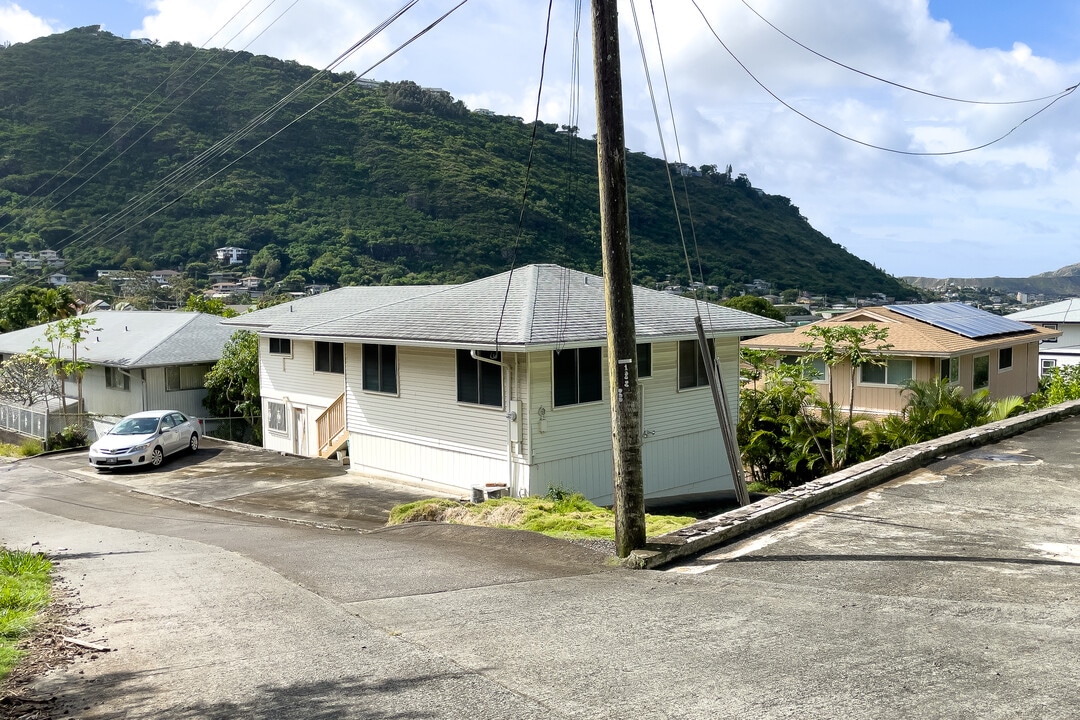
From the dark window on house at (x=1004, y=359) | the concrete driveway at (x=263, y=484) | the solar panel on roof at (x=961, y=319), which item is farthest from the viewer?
the dark window on house at (x=1004, y=359)

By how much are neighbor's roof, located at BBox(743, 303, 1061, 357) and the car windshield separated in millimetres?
20735

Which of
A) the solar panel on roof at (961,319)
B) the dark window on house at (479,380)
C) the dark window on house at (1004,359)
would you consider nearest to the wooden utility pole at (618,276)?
the dark window on house at (479,380)

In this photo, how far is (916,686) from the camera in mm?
5188

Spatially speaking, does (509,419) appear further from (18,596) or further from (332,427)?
(18,596)

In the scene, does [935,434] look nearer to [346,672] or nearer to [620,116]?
[620,116]

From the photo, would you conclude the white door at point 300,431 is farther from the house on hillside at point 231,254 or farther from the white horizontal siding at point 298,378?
the house on hillside at point 231,254

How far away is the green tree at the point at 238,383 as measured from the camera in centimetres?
2979

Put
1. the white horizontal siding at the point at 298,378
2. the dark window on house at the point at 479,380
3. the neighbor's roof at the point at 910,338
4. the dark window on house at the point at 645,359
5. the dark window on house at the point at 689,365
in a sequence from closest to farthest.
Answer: the dark window on house at the point at 479,380 → the dark window on house at the point at 645,359 → the dark window on house at the point at 689,365 → the white horizontal siding at the point at 298,378 → the neighbor's roof at the point at 910,338

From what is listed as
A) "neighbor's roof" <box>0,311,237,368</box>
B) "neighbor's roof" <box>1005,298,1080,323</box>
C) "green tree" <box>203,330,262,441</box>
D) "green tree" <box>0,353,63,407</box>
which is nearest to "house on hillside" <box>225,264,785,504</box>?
"green tree" <box>203,330,262,441</box>

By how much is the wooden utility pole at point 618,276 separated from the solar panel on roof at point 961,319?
27.2 m

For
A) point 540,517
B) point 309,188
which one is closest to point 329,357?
point 540,517

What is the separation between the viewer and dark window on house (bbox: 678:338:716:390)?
1958 centimetres

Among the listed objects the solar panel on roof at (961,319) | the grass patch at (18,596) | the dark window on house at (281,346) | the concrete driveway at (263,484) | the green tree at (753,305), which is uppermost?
the green tree at (753,305)

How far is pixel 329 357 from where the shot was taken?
81.0 feet
